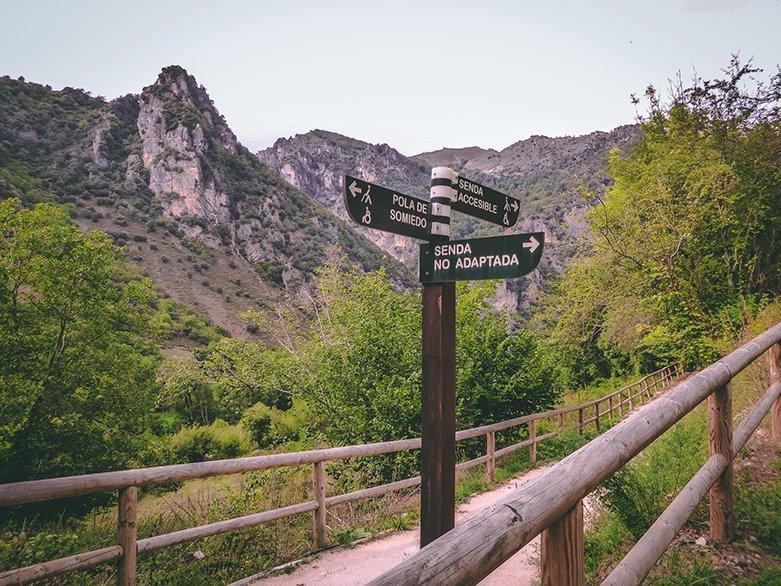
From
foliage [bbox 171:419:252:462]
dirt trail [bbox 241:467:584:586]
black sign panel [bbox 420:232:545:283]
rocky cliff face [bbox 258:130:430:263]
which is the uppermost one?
rocky cliff face [bbox 258:130:430:263]

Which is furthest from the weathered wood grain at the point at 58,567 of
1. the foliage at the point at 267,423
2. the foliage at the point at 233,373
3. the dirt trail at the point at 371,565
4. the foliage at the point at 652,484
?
the foliage at the point at 267,423

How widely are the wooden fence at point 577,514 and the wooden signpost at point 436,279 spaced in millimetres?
1166

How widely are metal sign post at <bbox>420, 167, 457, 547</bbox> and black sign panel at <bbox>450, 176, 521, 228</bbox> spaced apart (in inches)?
25.2

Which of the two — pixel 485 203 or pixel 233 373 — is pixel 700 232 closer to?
pixel 485 203

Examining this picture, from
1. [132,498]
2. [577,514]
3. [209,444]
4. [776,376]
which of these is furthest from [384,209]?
A: [209,444]

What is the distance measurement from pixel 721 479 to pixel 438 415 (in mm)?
1464

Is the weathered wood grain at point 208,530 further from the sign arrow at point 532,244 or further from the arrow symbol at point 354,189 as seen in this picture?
the sign arrow at point 532,244

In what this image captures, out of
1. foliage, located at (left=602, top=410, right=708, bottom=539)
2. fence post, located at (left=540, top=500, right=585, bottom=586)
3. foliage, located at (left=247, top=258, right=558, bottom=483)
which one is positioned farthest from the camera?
foliage, located at (left=247, top=258, right=558, bottom=483)

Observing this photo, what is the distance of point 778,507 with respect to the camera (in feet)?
8.53

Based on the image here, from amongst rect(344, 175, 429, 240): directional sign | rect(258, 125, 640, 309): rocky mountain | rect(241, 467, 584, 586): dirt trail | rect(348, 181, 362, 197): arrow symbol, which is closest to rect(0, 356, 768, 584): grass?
rect(241, 467, 584, 586): dirt trail

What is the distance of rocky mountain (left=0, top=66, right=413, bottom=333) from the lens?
7325cm

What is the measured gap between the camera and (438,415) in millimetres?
2885

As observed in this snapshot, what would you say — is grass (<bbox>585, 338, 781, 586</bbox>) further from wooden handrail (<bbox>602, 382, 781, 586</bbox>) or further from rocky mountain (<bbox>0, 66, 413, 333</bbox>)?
rocky mountain (<bbox>0, 66, 413, 333</bbox>)

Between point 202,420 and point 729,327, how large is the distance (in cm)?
2720
